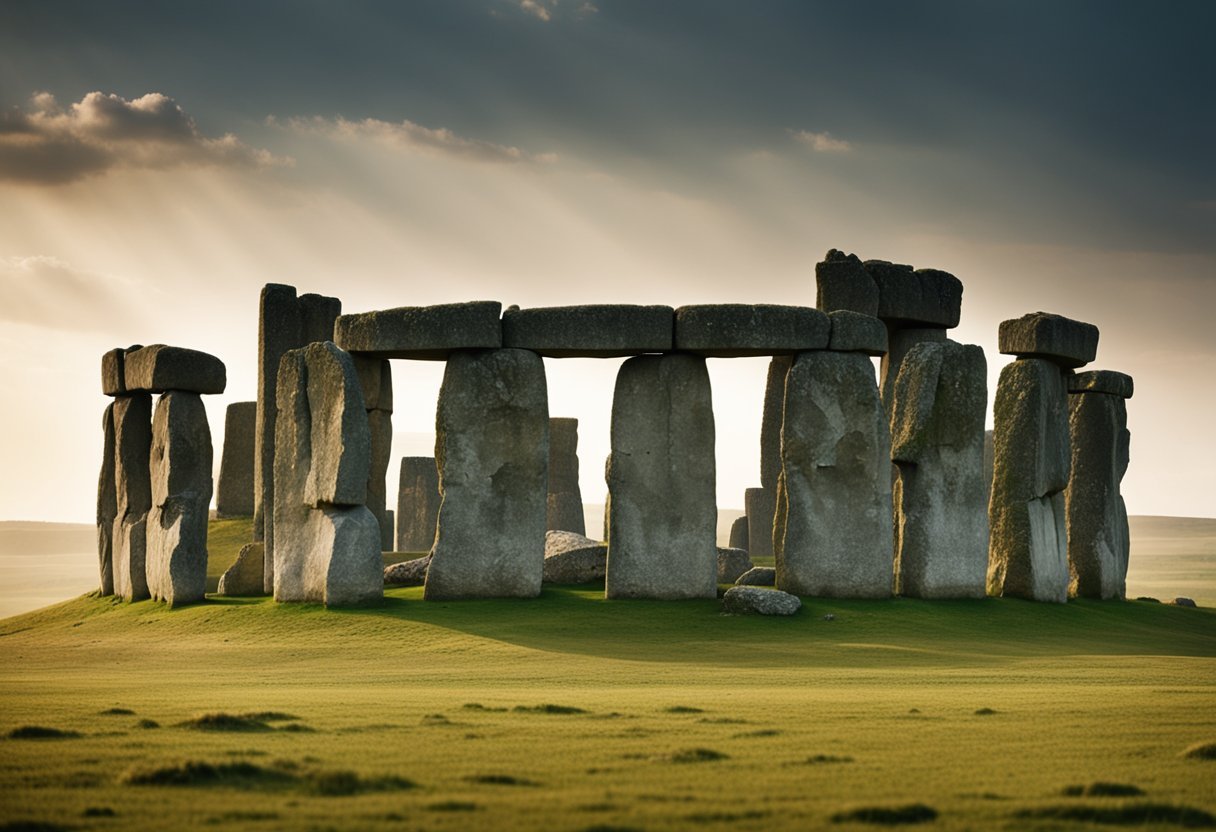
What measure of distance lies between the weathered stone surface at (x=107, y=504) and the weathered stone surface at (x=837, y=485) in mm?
13702

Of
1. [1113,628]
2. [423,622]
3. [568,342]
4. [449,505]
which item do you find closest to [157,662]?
[423,622]

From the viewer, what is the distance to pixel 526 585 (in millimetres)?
24062

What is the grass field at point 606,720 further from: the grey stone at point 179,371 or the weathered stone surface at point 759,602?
the grey stone at point 179,371

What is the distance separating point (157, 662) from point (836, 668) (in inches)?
359

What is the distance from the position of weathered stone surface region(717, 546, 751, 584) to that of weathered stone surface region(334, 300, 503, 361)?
7383 mm

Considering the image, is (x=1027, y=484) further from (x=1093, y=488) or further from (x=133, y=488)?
(x=133, y=488)

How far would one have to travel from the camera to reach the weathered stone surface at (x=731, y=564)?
28.7 meters

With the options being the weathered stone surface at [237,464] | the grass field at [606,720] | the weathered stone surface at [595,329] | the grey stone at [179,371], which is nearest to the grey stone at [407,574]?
the grass field at [606,720]

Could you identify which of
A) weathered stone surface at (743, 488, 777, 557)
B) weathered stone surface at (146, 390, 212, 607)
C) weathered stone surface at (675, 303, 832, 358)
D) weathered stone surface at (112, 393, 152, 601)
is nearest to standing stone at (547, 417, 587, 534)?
weathered stone surface at (743, 488, 777, 557)

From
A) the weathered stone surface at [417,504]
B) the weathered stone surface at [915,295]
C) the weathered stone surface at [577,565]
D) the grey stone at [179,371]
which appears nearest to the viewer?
the grey stone at [179,371]

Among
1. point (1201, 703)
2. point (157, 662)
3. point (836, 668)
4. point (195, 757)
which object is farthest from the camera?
point (157, 662)

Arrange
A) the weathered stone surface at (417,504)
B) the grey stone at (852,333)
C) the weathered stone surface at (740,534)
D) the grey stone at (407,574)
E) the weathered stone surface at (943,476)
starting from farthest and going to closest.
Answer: the weathered stone surface at (417,504) → the weathered stone surface at (740,534) → the grey stone at (407,574) → the weathered stone surface at (943,476) → the grey stone at (852,333)

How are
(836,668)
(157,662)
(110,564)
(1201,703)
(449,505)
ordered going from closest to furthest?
1. (1201,703)
2. (836,668)
3. (157,662)
4. (449,505)
5. (110,564)

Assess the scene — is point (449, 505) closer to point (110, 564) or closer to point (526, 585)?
point (526, 585)
